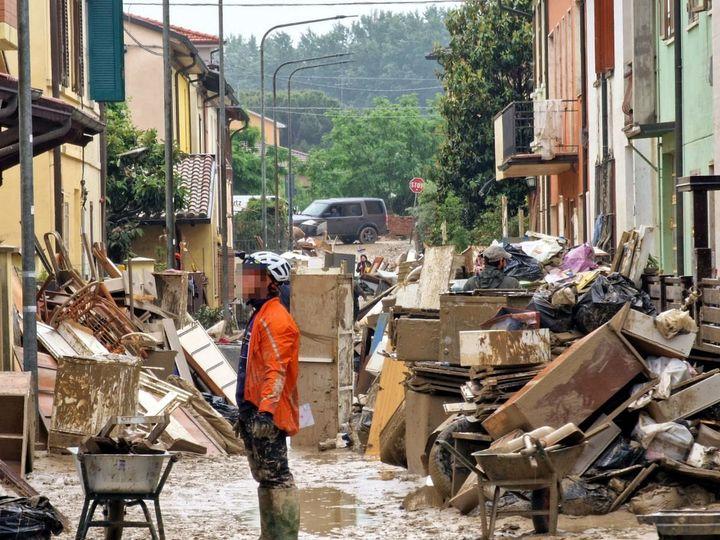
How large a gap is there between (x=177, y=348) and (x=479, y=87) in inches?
950

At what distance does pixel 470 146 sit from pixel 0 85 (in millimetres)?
29445

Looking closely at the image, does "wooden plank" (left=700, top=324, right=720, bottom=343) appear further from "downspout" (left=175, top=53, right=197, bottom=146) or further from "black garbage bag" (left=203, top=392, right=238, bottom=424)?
"downspout" (left=175, top=53, right=197, bottom=146)

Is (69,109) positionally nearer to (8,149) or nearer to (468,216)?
(8,149)

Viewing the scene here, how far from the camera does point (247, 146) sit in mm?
76062

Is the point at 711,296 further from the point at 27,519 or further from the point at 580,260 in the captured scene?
the point at 27,519

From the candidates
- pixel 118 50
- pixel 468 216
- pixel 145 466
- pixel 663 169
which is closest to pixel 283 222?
pixel 468 216

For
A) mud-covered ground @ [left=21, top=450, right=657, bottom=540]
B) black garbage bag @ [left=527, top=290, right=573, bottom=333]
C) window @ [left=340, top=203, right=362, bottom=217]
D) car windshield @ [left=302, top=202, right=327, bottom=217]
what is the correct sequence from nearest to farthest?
mud-covered ground @ [left=21, top=450, right=657, bottom=540]
black garbage bag @ [left=527, top=290, right=573, bottom=333]
window @ [left=340, top=203, right=362, bottom=217]
car windshield @ [left=302, top=202, right=327, bottom=217]

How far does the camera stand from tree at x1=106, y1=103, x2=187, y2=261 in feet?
110

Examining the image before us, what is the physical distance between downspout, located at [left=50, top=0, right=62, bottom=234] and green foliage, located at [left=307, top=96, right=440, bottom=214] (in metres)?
62.7

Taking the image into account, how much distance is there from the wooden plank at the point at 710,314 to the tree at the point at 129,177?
74.6ft

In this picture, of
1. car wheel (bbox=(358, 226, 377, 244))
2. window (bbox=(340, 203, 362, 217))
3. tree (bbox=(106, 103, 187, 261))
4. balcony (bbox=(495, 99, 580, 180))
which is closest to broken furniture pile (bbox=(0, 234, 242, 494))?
balcony (bbox=(495, 99, 580, 180))

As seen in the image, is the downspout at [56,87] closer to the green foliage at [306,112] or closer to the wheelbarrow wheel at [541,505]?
the wheelbarrow wheel at [541,505]

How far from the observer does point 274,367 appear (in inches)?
343

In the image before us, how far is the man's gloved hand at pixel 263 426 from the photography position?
28.7 feet
